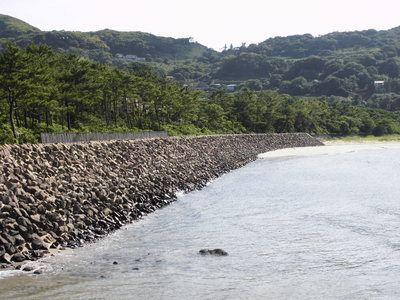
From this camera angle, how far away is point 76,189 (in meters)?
19.8

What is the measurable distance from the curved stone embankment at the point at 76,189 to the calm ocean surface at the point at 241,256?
921mm

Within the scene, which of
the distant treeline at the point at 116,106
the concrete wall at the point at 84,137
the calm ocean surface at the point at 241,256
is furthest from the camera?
the distant treeline at the point at 116,106

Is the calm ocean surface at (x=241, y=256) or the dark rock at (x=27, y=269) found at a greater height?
the dark rock at (x=27, y=269)

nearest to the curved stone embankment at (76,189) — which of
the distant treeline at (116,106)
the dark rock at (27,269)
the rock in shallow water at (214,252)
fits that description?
the dark rock at (27,269)

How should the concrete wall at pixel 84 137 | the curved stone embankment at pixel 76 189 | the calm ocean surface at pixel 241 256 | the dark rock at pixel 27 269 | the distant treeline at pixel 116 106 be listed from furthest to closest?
the distant treeline at pixel 116 106 → the concrete wall at pixel 84 137 → the curved stone embankment at pixel 76 189 → the dark rock at pixel 27 269 → the calm ocean surface at pixel 241 256

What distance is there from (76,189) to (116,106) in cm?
4389

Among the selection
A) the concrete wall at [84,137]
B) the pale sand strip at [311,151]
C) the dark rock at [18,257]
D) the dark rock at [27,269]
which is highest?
the concrete wall at [84,137]

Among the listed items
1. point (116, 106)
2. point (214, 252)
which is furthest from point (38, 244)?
point (116, 106)

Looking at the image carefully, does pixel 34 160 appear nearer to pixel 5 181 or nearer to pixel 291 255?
pixel 5 181

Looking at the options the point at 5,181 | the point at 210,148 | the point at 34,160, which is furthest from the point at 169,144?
the point at 5,181

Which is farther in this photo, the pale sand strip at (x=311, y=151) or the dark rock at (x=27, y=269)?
the pale sand strip at (x=311, y=151)

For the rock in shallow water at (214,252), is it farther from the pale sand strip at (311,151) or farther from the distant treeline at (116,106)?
the pale sand strip at (311,151)

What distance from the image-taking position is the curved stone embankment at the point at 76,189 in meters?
14.9

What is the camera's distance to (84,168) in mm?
23047
